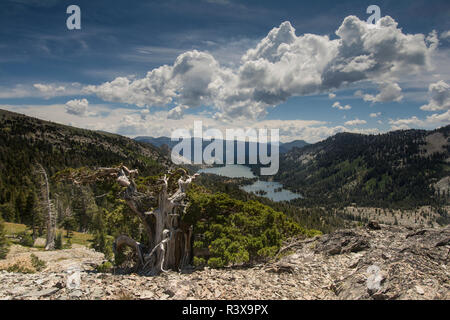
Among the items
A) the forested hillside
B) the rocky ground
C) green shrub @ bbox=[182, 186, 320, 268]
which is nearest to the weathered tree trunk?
the forested hillside

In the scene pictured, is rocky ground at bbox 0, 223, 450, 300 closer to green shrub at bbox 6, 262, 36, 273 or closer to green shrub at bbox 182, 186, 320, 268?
green shrub at bbox 182, 186, 320, 268

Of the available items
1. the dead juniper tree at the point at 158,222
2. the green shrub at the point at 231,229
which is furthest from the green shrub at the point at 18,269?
the green shrub at the point at 231,229

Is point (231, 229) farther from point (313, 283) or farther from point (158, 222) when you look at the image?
point (313, 283)

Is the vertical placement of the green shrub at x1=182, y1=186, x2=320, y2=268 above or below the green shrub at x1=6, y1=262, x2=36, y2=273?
above

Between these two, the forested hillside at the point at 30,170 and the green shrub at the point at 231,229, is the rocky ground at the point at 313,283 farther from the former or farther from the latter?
the forested hillside at the point at 30,170

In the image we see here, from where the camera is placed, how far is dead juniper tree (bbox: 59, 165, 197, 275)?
58.6 feet

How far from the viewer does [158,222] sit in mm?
18203

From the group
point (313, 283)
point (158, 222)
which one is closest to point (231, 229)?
point (158, 222)

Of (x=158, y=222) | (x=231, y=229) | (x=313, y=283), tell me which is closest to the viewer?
(x=313, y=283)

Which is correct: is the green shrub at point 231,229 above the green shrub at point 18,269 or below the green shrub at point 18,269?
above

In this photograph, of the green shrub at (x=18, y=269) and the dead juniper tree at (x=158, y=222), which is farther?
the dead juniper tree at (x=158, y=222)

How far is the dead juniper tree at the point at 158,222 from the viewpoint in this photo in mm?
17875
